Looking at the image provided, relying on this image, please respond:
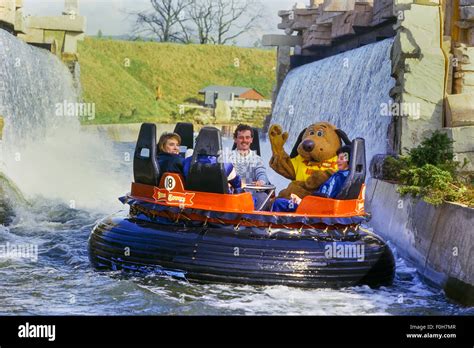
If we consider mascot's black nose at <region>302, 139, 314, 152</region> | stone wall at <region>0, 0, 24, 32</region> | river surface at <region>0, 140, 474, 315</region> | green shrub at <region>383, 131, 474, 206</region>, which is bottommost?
river surface at <region>0, 140, 474, 315</region>

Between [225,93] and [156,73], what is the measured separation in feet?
22.3

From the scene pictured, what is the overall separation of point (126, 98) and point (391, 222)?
1669 inches

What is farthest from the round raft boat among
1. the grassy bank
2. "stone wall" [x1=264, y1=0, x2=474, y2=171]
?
the grassy bank

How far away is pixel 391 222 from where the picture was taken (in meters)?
13.2

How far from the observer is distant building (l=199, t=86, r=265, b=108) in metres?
60.0

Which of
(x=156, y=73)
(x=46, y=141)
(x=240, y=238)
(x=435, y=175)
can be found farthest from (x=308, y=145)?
(x=156, y=73)

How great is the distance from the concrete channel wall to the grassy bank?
3633 cm

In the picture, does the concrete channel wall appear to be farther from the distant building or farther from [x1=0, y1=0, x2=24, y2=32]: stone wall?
the distant building

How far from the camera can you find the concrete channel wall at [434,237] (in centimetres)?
1007

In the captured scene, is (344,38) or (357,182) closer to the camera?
(357,182)

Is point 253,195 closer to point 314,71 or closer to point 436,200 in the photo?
point 436,200

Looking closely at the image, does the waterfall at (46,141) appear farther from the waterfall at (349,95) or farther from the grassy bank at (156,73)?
the grassy bank at (156,73)

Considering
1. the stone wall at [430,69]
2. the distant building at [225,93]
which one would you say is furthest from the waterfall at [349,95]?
the distant building at [225,93]
